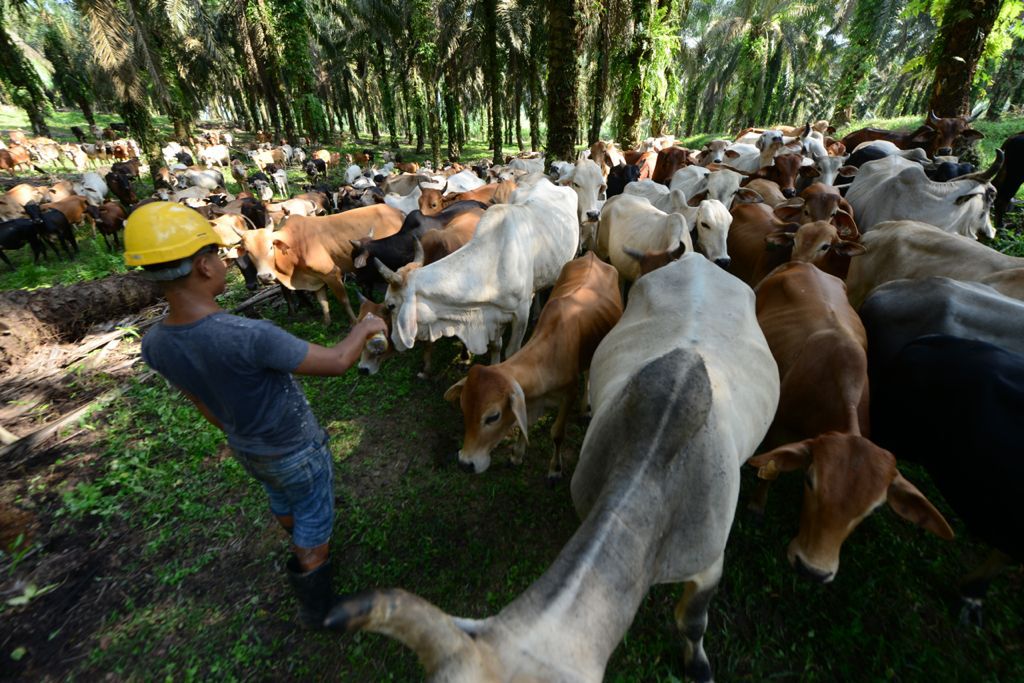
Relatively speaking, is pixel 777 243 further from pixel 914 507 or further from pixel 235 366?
pixel 235 366

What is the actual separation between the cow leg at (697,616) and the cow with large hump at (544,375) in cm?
146

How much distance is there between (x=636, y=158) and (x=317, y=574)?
48.0ft

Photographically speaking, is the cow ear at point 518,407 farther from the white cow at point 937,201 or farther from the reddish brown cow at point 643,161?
the reddish brown cow at point 643,161

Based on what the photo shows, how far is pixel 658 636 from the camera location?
3.18 metres

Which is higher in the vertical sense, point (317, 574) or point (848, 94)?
point (848, 94)

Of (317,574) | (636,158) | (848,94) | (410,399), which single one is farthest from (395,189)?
(848,94)

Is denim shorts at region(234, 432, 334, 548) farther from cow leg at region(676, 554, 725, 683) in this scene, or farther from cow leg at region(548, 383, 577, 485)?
cow leg at region(676, 554, 725, 683)

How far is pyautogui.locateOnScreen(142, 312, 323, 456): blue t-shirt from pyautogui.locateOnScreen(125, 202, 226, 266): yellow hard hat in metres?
0.33

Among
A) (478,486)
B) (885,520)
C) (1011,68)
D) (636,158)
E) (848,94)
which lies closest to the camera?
(885,520)

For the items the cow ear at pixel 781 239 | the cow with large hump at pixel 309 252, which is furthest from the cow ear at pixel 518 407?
the cow with large hump at pixel 309 252

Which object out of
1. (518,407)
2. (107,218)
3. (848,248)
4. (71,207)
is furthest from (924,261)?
(71,207)

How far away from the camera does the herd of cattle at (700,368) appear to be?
1.89 m

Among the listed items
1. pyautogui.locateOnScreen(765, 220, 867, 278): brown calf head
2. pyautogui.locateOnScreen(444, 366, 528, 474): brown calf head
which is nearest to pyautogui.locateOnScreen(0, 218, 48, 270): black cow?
pyautogui.locateOnScreen(444, 366, 528, 474): brown calf head

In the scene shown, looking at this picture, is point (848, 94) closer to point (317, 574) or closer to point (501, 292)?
point (501, 292)
